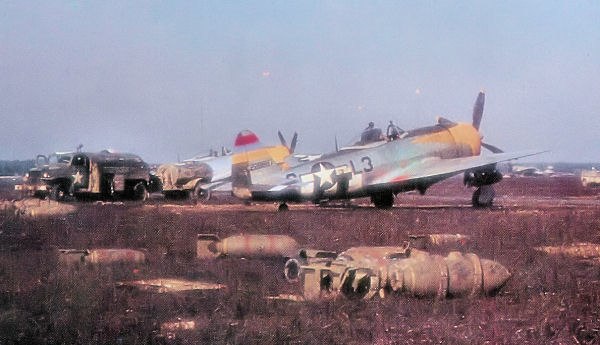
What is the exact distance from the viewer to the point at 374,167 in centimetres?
2656

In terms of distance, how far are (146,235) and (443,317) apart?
36.8ft

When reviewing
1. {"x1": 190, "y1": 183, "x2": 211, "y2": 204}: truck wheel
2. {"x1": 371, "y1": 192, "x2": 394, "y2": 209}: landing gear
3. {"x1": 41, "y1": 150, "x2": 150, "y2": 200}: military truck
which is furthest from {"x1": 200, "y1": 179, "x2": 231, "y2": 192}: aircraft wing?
{"x1": 371, "y1": 192, "x2": 394, "y2": 209}: landing gear

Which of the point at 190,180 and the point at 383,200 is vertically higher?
the point at 190,180

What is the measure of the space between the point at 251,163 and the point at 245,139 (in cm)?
133

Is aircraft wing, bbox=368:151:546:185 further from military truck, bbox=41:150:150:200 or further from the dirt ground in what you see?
military truck, bbox=41:150:150:200

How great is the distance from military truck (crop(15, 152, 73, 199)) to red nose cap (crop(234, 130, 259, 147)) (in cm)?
1172

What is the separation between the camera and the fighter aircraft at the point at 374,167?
84.0ft

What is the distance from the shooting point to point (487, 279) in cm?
1107

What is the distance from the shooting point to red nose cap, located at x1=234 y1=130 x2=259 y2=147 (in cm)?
2861

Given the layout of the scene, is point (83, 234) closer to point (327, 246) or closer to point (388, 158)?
point (327, 246)

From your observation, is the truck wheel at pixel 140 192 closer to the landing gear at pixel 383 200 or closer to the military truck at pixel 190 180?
the military truck at pixel 190 180

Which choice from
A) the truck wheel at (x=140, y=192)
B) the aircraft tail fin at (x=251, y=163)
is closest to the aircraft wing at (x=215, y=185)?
the truck wheel at (x=140, y=192)

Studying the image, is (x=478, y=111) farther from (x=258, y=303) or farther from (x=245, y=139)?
(x=258, y=303)

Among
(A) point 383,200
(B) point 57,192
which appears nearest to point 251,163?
(A) point 383,200
